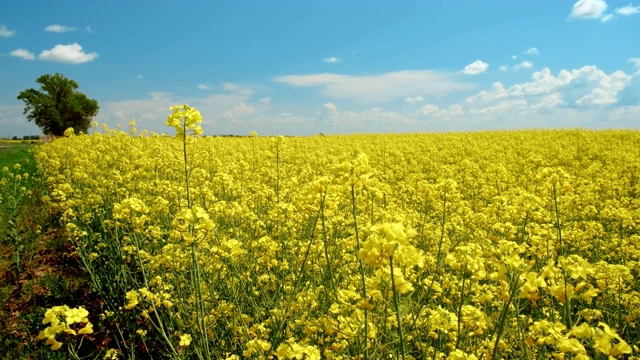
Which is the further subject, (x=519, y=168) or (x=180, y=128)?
(x=519, y=168)

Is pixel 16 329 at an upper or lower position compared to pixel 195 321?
lower

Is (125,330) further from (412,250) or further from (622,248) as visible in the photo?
(622,248)

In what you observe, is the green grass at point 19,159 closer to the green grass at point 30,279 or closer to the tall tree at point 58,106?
the green grass at point 30,279

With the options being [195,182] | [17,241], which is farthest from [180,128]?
[17,241]

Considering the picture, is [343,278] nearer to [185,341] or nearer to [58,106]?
[185,341]

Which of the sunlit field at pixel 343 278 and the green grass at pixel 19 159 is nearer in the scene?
the sunlit field at pixel 343 278

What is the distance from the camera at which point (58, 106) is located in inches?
1866

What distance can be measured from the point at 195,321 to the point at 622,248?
459 cm

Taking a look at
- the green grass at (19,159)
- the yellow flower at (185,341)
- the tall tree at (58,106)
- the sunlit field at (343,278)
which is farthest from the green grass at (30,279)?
the tall tree at (58,106)

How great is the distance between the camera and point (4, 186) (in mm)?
9188

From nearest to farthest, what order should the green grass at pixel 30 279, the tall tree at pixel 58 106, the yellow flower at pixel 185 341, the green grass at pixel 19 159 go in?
the yellow flower at pixel 185 341 → the green grass at pixel 30 279 → the green grass at pixel 19 159 → the tall tree at pixel 58 106

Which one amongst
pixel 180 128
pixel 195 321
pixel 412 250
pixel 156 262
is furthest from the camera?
pixel 156 262

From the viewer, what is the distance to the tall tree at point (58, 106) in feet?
151

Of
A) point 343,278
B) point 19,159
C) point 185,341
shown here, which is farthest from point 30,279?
point 19,159
